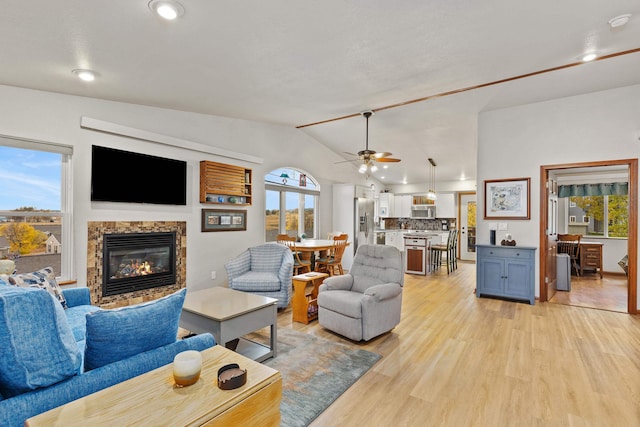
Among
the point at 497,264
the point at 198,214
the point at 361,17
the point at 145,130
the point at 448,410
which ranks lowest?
the point at 448,410

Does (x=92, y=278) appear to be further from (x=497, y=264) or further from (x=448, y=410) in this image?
(x=497, y=264)

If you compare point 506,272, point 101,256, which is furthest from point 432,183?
→ point 101,256

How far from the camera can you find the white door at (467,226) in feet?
30.5

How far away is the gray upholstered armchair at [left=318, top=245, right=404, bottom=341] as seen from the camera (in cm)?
315

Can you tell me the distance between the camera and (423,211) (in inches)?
386

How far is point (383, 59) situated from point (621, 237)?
23.9 ft

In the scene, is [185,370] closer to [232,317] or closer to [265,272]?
[232,317]

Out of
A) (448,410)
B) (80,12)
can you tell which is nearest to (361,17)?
(80,12)

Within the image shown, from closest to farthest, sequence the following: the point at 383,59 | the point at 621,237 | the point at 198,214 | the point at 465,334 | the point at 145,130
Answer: the point at 383,59 < the point at 465,334 < the point at 145,130 < the point at 198,214 < the point at 621,237

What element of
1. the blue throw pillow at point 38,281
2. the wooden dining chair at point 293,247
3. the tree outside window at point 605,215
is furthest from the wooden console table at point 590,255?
the blue throw pillow at point 38,281

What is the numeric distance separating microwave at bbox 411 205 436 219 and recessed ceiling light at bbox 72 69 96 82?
28.6 ft

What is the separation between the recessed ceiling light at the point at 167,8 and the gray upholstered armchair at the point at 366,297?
9.28ft

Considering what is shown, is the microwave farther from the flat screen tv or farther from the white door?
the flat screen tv

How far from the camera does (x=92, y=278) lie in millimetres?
3648
